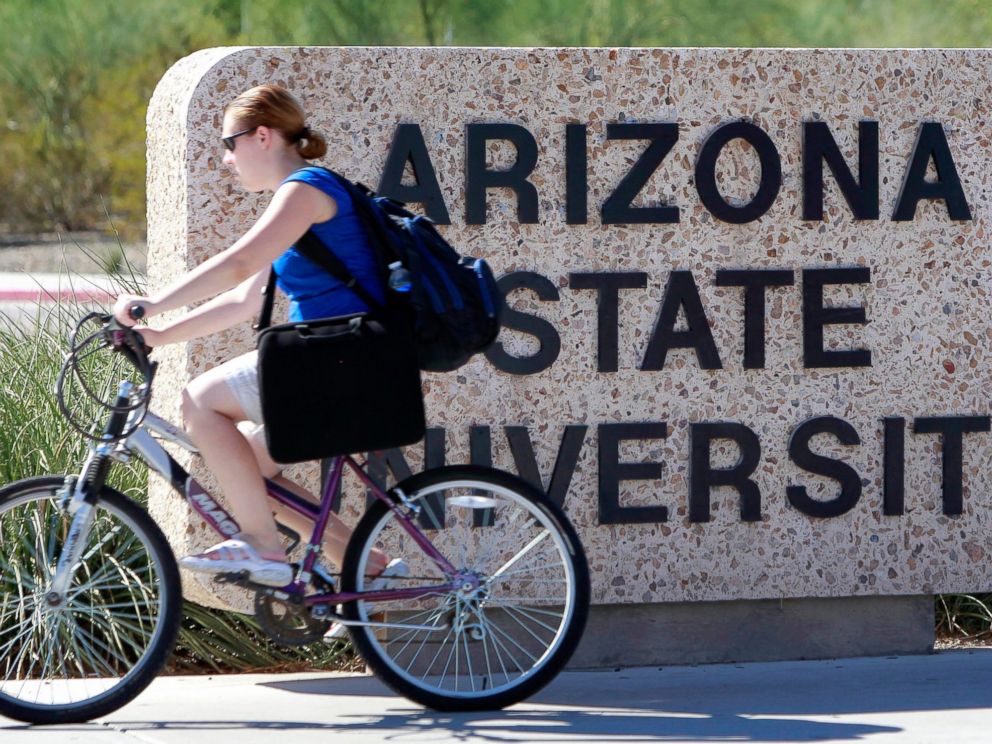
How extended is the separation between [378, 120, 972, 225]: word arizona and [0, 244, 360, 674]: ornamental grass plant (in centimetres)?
148

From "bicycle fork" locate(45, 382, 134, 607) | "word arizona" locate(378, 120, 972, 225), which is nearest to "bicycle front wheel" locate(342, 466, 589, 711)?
"bicycle fork" locate(45, 382, 134, 607)

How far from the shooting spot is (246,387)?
4.35m

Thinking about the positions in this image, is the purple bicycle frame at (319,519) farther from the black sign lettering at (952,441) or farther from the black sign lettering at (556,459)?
the black sign lettering at (952,441)

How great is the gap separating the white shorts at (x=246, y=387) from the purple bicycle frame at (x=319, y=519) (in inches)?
9.7

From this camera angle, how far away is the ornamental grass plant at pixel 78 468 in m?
5.38

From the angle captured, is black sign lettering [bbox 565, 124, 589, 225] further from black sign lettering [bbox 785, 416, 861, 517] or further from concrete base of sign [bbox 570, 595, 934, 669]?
concrete base of sign [bbox 570, 595, 934, 669]

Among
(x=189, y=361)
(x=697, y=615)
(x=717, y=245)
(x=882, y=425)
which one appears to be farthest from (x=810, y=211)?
(x=189, y=361)

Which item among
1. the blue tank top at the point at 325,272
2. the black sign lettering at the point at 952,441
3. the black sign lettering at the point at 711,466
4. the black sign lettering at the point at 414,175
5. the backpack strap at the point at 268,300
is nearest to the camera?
the blue tank top at the point at 325,272

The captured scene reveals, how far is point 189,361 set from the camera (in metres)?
5.04

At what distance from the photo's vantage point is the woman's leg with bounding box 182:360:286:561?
434 centimetres

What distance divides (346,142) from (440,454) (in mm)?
1049

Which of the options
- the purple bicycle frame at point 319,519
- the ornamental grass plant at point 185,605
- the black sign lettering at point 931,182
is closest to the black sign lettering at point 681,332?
the black sign lettering at point 931,182

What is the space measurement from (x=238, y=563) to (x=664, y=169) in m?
1.96

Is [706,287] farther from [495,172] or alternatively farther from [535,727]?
[535,727]
